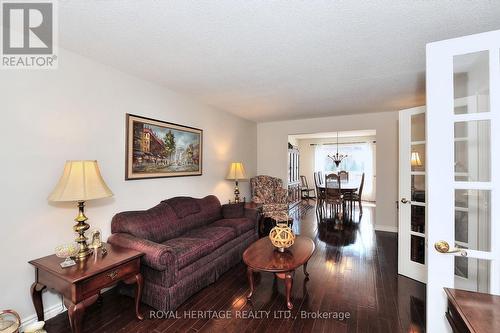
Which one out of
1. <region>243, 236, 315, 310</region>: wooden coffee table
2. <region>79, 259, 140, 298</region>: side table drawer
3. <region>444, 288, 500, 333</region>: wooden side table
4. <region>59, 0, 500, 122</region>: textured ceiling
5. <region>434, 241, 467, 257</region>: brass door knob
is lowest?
<region>243, 236, 315, 310</region>: wooden coffee table

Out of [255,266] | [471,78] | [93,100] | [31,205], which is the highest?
[93,100]

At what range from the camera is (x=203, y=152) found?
3820 millimetres

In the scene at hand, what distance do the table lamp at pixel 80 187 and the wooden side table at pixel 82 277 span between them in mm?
184

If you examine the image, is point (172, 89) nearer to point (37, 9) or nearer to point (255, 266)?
point (37, 9)

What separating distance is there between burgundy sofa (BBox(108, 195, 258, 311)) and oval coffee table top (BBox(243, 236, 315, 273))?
515 millimetres

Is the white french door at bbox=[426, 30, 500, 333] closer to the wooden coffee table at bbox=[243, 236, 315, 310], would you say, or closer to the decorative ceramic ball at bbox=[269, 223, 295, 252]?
the wooden coffee table at bbox=[243, 236, 315, 310]

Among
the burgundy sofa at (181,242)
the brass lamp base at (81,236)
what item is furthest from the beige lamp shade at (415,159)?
the brass lamp base at (81,236)

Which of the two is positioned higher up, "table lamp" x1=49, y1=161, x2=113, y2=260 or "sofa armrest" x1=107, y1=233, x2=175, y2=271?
"table lamp" x1=49, y1=161, x2=113, y2=260

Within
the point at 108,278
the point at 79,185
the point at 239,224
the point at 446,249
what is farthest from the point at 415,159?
the point at 79,185

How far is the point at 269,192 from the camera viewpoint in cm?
513

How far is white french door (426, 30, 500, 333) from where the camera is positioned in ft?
3.90

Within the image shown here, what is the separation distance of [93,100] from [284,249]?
8.54 ft

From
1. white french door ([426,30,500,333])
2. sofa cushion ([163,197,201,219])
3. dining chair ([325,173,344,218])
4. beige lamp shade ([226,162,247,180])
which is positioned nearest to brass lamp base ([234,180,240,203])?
beige lamp shade ([226,162,247,180])

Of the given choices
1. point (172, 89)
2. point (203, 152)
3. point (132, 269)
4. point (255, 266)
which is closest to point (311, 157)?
point (203, 152)
